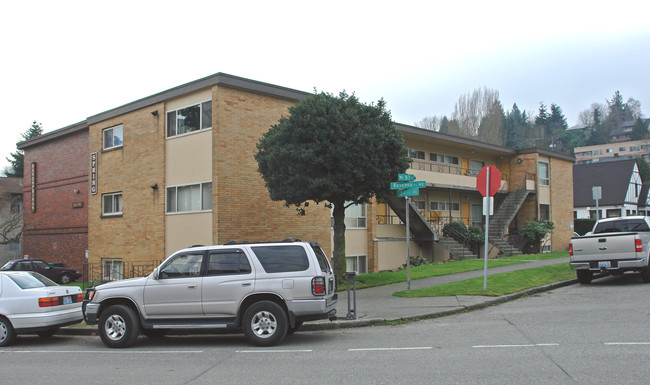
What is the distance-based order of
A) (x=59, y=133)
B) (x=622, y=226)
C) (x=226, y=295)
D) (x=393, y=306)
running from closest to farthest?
1. (x=226, y=295)
2. (x=393, y=306)
3. (x=622, y=226)
4. (x=59, y=133)

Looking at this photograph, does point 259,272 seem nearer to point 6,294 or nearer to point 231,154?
point 6,294

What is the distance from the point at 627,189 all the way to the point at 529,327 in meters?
46.4

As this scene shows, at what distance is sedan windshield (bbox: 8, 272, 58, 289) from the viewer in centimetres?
1067

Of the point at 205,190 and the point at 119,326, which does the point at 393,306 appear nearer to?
the point at 119,326

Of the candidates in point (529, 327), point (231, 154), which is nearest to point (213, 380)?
point (529, 327)

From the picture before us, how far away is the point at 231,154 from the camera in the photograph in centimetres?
1873

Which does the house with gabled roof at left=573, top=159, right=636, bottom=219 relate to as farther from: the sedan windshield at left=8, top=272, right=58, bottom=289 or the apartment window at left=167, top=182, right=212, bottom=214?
the sedan windshield at left=8, top=272, right=58, bottom=289

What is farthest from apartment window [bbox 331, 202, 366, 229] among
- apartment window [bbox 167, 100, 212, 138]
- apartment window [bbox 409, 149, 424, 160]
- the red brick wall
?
the red brick wall

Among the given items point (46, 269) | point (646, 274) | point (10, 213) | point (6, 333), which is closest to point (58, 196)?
point (46, 269)

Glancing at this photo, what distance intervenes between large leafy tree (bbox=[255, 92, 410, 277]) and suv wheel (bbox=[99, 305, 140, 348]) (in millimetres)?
6411

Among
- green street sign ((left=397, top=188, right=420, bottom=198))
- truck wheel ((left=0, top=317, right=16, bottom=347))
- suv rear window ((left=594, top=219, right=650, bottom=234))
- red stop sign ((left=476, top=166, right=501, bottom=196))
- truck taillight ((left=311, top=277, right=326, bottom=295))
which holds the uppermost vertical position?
red stop sign ((left=476, top=166, right=501, bottom=196))

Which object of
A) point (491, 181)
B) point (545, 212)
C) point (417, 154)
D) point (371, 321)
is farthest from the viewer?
point (545, 212)

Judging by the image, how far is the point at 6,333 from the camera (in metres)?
10.3

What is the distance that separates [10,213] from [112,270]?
2198 cm
